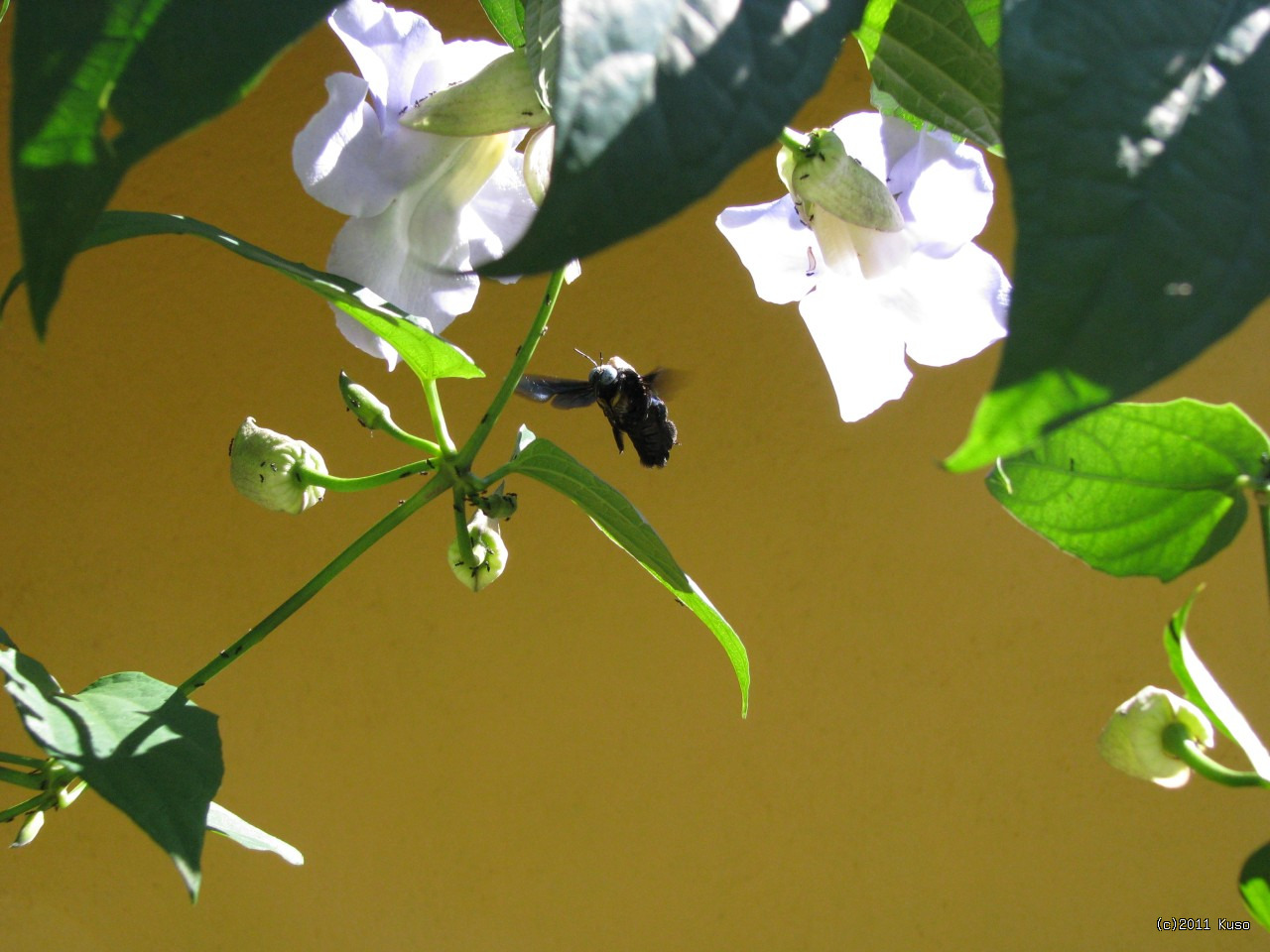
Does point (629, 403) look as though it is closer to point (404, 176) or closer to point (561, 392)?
point (561, 392)

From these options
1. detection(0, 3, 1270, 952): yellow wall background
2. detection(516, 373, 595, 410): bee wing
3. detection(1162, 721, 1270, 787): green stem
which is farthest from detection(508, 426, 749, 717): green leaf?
detection(0, 3, 1270, 952): yellow wall background

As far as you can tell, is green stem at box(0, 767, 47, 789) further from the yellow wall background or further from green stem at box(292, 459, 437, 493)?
the yellow wall background

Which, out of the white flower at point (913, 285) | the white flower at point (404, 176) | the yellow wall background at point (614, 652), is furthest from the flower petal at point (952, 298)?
the yellow wall background at point (614, 652)

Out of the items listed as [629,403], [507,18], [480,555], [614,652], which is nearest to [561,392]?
[629,403]

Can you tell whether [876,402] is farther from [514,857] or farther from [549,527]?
[514,857]

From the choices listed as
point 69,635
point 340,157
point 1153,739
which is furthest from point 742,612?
point 340,157
